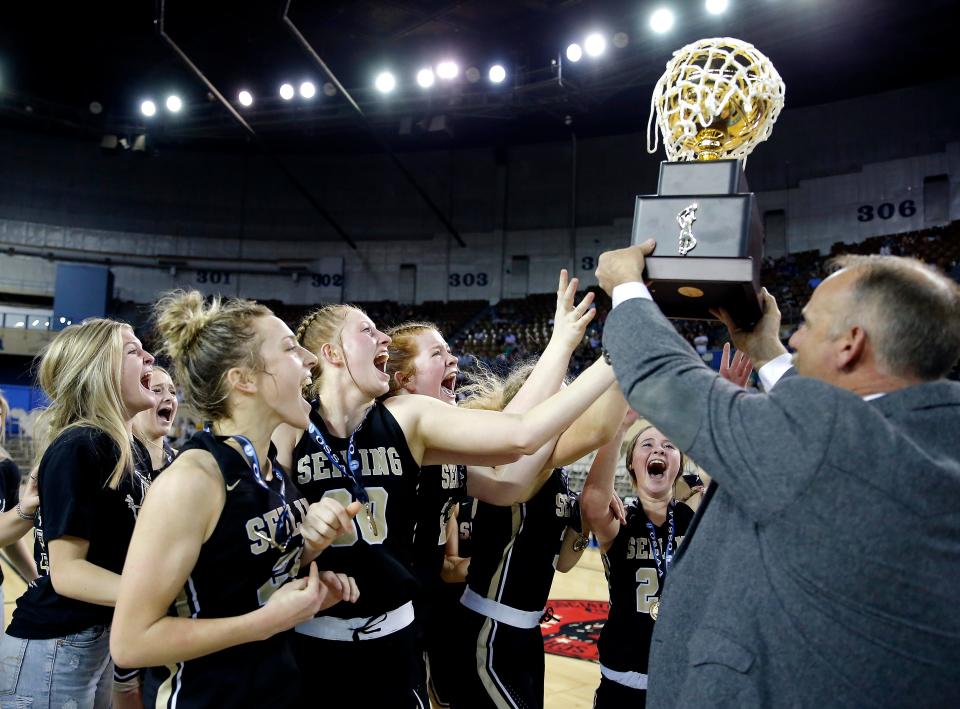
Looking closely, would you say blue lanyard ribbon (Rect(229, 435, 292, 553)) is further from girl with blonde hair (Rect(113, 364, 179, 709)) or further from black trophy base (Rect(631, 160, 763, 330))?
girl with blonde hair (Rect(113, 364, 179, 709))

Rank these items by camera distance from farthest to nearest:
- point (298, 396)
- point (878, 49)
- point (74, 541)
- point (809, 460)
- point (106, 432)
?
point (878, 49), point (106, 432), point (74, 541), point (298, 396), point (809, 460)

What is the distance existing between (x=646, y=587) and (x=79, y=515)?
2.39 meters

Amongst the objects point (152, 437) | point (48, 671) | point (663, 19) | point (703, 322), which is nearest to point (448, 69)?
point (663, 19)

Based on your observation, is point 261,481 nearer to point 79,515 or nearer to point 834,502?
point 79,515

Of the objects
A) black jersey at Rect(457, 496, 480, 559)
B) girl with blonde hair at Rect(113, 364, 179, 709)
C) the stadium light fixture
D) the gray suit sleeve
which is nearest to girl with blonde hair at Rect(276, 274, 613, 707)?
the gray suit sleeve

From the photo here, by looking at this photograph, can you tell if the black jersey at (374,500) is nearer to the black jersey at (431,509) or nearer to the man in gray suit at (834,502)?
the black jersey at (431,509)

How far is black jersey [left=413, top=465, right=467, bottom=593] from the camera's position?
2.77 metres

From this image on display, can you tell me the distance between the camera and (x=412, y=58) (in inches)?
792

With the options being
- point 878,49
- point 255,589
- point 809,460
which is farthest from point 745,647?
point 878,49

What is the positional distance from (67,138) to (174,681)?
27410 mm

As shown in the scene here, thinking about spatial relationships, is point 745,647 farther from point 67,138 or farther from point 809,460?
point 67,138

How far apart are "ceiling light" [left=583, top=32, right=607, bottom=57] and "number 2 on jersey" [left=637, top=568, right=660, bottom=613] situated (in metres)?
15.7

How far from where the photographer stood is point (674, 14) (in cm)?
1576

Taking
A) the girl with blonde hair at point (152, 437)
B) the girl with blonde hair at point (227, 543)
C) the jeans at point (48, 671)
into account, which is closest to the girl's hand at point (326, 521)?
the girl with blonde hair at point (227, 543)
